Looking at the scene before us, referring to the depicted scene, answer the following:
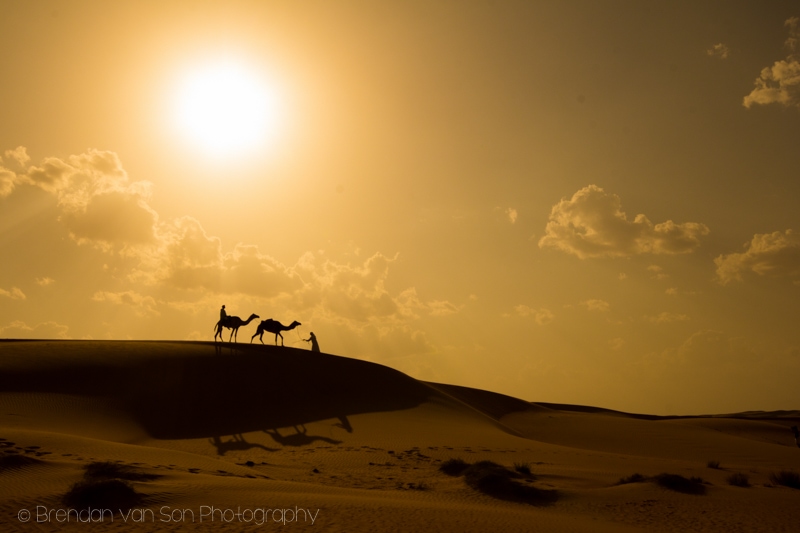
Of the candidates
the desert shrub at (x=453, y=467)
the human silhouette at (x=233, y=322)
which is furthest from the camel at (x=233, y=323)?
the desert shrub at (x=453, y=467)

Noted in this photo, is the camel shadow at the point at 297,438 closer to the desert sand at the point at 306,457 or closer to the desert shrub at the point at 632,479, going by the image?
the desert sand at the point at 306,457

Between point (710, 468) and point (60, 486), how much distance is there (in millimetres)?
23864

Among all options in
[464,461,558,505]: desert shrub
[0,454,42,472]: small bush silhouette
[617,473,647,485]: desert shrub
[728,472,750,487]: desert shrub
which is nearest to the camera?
[0,454,42,472]: small bush silhouette

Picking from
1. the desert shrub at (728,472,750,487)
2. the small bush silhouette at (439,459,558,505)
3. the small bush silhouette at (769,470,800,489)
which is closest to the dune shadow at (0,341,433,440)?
the small bush silhouette at (439,459,558,505)

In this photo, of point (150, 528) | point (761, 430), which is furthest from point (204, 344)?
point (761, 430)

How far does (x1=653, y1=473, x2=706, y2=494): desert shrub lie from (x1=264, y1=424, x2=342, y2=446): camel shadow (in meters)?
13.5

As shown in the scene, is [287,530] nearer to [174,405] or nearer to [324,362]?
[174,405]

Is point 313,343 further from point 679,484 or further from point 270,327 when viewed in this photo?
point 679,484

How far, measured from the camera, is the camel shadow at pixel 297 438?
26756 mm

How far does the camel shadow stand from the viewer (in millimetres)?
26756

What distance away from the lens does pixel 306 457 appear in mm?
23594

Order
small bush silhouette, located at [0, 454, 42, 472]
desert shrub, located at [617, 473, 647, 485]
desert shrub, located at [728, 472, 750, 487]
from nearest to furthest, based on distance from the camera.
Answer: small bush silhouette, located at [0, 454, 42, 472], desert shrub, located at [617, 473, 647, 485], desert shrub, located at [728, 472, 750, 487]

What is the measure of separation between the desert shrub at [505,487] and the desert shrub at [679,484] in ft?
12.3

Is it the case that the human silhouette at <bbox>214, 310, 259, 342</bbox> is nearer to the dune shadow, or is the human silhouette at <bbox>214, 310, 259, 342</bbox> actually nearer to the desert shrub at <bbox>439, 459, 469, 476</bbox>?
the dune shadow
